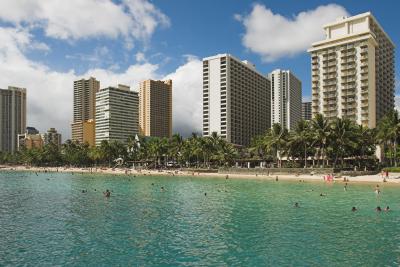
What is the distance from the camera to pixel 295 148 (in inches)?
4235

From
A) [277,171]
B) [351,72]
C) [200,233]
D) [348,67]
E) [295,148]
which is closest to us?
[200,233]

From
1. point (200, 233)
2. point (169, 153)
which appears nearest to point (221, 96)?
point (169, 153)

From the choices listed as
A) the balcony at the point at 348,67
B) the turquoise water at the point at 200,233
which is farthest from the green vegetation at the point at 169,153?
the turquoise water at the point at 200,233

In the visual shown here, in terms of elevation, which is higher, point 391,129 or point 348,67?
point 348,67

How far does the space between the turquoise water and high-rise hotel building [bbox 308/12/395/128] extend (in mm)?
95578

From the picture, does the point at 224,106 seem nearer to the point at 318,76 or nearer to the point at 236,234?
the point at 318,76

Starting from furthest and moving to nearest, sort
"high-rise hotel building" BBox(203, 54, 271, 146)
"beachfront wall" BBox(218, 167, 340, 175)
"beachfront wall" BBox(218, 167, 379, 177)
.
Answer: "high-rise hotel building" BBox(203, 54, 271, 146), "beachfront wall" BBox(218, 167, 340, 175), "beachfront wall" BBox(218, 167, 379, 177)

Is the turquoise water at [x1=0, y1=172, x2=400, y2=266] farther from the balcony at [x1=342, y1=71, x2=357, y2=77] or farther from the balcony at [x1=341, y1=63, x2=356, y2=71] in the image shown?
the balcony at [x1=341, y1=63, x2=356, y2=71]

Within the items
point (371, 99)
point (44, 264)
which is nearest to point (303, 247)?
point (44, 264)

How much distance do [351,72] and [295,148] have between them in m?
49.2

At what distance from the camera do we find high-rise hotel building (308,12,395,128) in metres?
135

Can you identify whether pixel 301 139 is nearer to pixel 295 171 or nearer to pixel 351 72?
pixel 295 171

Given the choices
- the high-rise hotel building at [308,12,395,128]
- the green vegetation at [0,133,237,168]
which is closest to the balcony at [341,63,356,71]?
the high-rise hotel building at [308,12,395,128]

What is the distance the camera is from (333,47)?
143 metres
